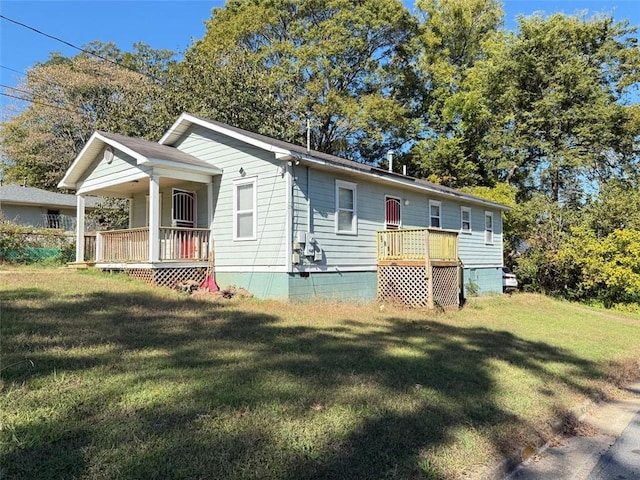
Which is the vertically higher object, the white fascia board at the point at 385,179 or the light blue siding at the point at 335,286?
the white fascia board at the point at 385,179

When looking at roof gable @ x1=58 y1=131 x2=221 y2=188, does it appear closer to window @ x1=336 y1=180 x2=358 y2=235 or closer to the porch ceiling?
the porch ceiling

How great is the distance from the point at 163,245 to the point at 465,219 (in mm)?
11600

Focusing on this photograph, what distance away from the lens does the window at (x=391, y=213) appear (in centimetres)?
1412

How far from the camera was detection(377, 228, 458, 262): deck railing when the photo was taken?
39.4 feet

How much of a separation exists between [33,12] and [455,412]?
12.9 meters

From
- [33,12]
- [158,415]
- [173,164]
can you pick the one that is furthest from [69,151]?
[158,415]

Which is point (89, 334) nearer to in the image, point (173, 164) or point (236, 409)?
point (236, 409)

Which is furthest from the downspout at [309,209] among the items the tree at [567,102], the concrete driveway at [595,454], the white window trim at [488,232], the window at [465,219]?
the tree at [567,102]

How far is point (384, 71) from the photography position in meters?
28.1

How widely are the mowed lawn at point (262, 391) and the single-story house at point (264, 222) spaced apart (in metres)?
2.68

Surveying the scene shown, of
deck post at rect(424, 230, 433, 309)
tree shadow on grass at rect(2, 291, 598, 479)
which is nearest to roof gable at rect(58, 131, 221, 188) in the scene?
tree shadow on grass at rect(2, 291, 598, 479)

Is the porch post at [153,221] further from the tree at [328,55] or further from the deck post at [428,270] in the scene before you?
the tree at [328,55]

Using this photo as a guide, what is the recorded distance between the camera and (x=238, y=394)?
4.26 metres

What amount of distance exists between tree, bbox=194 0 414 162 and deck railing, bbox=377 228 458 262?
1279cm
